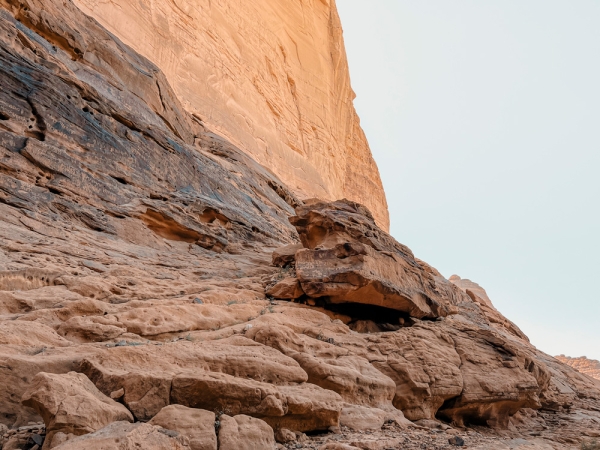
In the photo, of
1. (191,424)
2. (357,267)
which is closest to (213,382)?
(191,424)

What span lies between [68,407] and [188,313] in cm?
276

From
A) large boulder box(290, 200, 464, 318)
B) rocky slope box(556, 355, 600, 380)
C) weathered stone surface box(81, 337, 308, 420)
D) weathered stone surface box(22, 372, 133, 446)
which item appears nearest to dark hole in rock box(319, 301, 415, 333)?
large boulder box(290, 200, 464, 318)

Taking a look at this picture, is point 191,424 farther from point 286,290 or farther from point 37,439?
point 286,290

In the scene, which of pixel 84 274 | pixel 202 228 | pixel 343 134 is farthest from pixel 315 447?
pixel 343 134

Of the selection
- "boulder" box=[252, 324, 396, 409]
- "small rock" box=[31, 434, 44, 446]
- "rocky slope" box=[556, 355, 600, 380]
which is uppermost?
"rocky slope" box=[556, 355, 600, 380]

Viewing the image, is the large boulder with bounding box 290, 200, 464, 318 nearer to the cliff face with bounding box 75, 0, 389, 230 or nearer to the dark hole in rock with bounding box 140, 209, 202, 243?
the dark hole in rock with bounding box 140, 209, 202, 243

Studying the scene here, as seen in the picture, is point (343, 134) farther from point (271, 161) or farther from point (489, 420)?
point (489, 420)

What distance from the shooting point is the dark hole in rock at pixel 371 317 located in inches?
309

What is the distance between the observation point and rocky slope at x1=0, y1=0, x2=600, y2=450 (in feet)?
11.8

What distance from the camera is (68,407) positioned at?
3.03 m

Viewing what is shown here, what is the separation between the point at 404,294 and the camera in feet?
25.9

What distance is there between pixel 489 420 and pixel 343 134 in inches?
1298

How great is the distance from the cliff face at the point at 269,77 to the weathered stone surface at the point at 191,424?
18224 mm

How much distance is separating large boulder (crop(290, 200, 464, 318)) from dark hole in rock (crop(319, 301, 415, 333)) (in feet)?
0.65
